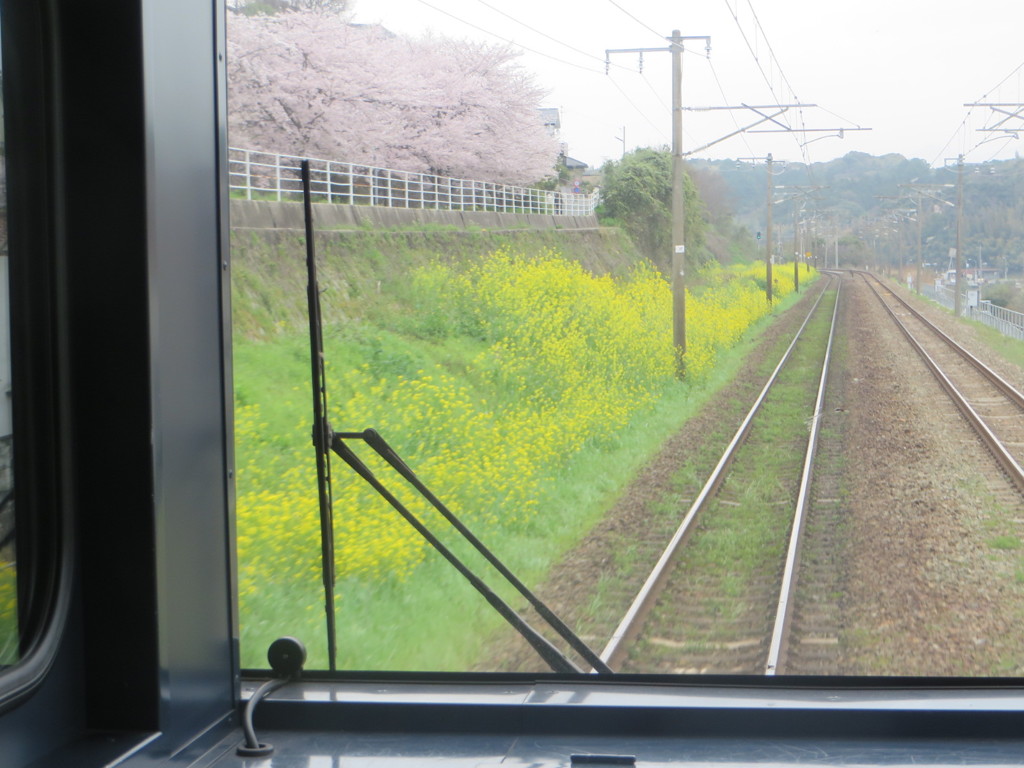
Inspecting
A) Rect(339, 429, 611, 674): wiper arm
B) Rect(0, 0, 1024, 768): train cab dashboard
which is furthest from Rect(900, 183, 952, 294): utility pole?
Rect(339, 429, 611, 674): wiper arm

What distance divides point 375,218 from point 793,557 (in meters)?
2.41

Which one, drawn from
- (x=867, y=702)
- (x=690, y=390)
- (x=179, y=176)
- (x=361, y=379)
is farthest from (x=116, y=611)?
(x=690, y=390)

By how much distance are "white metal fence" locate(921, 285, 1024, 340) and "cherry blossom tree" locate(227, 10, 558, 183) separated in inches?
57.9

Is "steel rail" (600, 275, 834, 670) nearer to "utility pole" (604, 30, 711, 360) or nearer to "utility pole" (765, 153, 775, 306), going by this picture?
"utility pole" (765, 153, 775, 306)

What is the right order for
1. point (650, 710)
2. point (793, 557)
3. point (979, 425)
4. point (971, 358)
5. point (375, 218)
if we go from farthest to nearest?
point (971, 358) → point (793, 557) → point (979, 425) → point (375, 218) → point (650, 710)

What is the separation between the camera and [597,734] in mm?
1690

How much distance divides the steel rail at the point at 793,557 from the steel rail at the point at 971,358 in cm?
50

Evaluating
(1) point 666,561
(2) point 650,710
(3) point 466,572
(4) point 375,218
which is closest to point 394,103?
(4) point 375,218

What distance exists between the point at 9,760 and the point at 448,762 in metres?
0.67

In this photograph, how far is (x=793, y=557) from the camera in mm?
4078

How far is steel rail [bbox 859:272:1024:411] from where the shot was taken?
3758 millimetres

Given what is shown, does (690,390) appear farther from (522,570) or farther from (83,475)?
(83,475)

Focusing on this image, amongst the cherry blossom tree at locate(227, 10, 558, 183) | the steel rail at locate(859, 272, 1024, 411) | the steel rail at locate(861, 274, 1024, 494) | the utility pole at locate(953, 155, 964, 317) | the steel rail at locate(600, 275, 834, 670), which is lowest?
the steel rail at locate(600, 275, 834, 670)

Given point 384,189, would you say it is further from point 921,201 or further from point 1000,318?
point 1000,318
